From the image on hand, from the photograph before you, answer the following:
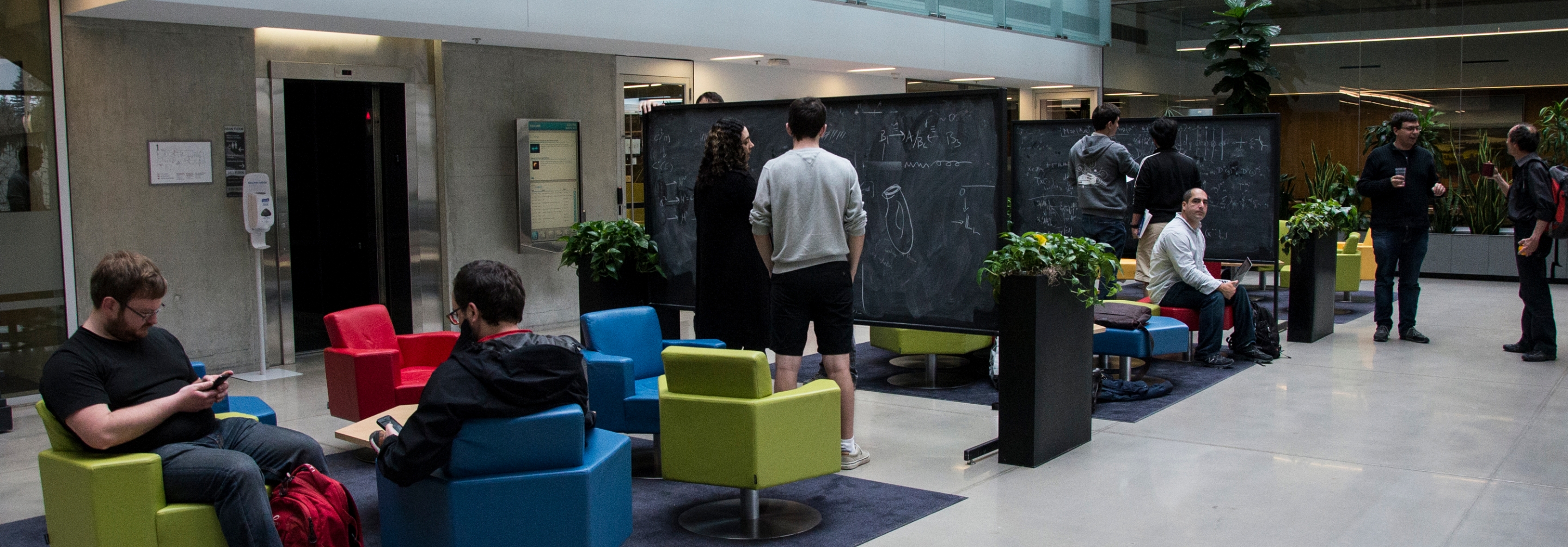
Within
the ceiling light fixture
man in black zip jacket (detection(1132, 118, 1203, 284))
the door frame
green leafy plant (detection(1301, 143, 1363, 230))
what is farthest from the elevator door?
the ceiling light fixture

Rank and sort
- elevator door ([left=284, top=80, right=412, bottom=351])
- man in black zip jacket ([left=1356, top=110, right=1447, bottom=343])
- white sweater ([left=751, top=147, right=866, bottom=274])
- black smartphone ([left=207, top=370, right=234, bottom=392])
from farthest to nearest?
1. elevator door ([left=284, top=80, right=412, bottom=351])
2. man in black zip jacket ([left=1356, top=110, right=1447, bottom=343])
3. white sweater ([left=751, top=147, right=866, bottom=274])
4. black smartphone ([left=207, top=370, right=234, bottom=392])

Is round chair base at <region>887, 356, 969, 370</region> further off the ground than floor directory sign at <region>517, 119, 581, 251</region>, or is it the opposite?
floor directory sign at <region>517, 119, 581, 251</region>

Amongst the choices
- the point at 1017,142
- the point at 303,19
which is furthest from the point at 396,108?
the point at 1017,142

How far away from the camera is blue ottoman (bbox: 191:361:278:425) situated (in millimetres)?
4730

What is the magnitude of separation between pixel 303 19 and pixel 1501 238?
40.2 feet

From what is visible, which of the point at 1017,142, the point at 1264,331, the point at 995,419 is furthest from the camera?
the point at 1017,142

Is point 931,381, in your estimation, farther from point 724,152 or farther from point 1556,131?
point 1556,131

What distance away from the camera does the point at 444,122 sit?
925 cm

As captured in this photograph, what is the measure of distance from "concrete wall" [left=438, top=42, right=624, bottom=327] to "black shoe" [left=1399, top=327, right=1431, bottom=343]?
20.5 ft

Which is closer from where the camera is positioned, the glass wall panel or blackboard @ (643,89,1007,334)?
blackboard @ (643,89,1007,334)

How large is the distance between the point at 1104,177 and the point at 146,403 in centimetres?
620

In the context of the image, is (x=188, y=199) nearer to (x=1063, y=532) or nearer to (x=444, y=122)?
(x=444, y=122)

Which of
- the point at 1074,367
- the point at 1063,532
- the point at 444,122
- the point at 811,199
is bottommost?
the point at 1063,532

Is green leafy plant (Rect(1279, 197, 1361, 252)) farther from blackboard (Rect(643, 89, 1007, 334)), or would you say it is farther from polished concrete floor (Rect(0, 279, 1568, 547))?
blackboard (Rect(643, 89, 1007, 334))
